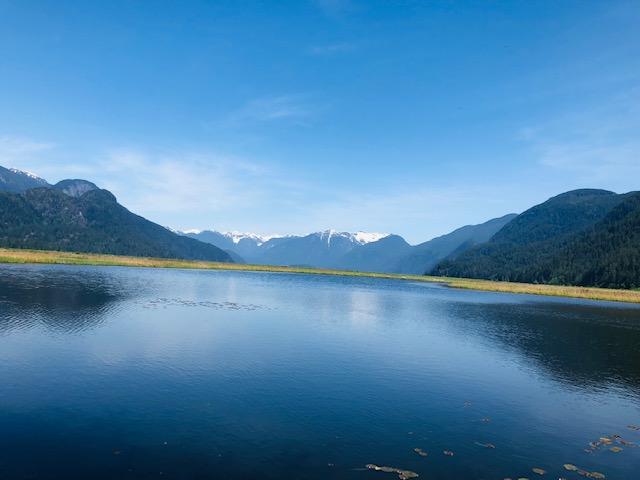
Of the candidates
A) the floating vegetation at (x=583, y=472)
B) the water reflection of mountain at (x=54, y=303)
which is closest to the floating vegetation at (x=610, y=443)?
the floating vegetation at (x=583, y=472)

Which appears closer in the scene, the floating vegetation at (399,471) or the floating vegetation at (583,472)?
the floating vegetation at (399,471)

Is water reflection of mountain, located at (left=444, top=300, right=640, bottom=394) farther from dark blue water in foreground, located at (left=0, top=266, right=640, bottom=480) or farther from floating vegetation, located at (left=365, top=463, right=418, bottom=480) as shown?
floating vegetation, located at (left=365, top=463, right=418, bottom=480)

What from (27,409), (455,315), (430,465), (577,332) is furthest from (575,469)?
(455,315)

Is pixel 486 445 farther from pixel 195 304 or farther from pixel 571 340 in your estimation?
pixel 195 304

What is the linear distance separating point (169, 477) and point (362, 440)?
1082cm

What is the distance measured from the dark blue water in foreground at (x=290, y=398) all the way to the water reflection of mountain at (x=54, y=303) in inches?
20.7

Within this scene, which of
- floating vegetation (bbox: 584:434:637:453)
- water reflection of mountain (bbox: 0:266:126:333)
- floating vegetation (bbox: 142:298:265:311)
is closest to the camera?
floating vegetation (bbox: 584:434:637:453)

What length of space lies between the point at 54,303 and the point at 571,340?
Result: 252ft

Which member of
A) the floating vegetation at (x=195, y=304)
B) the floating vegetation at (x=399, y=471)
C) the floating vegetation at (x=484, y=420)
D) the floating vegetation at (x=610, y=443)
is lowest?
the floating vegetation at (x=610, y=443)

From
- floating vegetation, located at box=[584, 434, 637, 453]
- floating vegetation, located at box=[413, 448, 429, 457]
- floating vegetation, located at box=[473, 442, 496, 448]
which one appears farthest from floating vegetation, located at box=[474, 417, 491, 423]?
floating vegetation, located at box=[413, 448, 429, 457]

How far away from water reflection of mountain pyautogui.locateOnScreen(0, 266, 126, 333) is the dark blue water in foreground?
0.52 metres

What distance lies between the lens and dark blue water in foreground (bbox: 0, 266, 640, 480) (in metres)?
21.5

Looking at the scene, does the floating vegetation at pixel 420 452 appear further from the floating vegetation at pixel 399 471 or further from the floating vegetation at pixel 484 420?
the floating vegetation at pixel 484 420

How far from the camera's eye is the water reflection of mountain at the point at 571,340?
145ft
